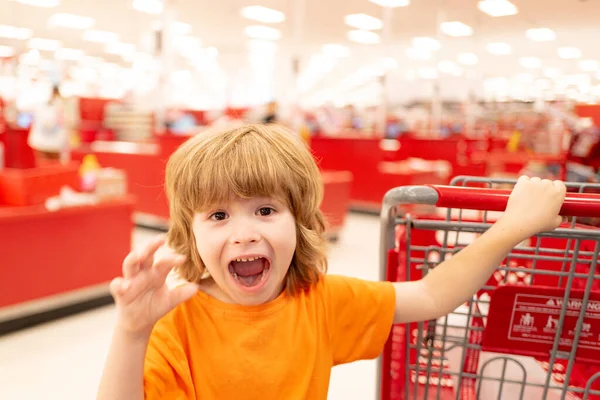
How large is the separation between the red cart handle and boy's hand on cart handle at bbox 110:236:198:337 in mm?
522

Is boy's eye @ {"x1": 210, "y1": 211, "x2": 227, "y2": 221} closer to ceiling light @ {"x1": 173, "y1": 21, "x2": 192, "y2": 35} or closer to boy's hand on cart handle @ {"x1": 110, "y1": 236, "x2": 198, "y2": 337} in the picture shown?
boy's hand on cart handle @ {"x1": 110, "y1": 236, "x2": 198, "y2": 337}

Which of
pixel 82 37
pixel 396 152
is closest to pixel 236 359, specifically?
pixel 396 152

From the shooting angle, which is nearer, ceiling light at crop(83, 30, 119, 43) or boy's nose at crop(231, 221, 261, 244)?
boy's nose at crop(231, 221, 261, 244)

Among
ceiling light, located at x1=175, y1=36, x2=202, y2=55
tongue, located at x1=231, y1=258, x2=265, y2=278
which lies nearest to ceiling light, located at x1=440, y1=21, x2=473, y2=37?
ceiling light, located at x1=175, y1=36, x2=202, y2=55

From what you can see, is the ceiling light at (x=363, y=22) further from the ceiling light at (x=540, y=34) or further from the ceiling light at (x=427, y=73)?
the ceiling light at (x=427, y=73)

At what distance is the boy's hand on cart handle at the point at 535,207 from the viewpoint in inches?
40.8

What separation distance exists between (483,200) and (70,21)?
14640 mm

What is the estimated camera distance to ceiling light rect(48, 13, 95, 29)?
42.1 feet

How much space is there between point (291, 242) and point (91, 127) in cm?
1322

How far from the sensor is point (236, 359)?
1051 millimetres

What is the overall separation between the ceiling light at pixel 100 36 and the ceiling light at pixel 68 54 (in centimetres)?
279

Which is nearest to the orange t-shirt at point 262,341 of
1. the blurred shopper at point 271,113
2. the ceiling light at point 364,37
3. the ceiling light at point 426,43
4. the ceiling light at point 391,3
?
the blurred shopper at point 271,113

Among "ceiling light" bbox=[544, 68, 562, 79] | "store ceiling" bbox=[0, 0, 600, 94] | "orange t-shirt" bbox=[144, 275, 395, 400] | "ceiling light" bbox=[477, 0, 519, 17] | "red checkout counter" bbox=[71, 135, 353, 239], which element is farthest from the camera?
"ceiling light" bbox=[544, 68, 562, 79]

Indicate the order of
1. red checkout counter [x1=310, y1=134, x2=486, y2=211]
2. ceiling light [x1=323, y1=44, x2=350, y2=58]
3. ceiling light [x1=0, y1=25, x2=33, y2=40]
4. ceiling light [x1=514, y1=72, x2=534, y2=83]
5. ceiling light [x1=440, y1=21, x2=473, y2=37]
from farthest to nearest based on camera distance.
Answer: ceiling light [x1=514, y1=72, x2=534, y2=83] < ceiling light [x1=323, y1=44, x2=350, y2=58] < ceiling light [x1=0, y1=25, x2=33, y2=40] < ceiling light [x1=440, y1=21, x2=473, y2=37] < red checkout counter [x1=310, y1=134, x2=486, y2=211]
